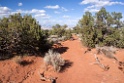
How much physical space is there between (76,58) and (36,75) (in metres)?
5.11

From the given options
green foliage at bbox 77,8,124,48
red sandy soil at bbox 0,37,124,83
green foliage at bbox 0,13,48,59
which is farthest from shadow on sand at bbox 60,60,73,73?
green foliage at bbox 77,8,124,48

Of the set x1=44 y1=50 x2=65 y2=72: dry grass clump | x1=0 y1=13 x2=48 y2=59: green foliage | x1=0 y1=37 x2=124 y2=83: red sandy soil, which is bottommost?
x1=0 y1=37 x2=124 y2=83: red sandy soil

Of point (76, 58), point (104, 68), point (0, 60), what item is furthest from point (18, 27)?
point (104, 68)

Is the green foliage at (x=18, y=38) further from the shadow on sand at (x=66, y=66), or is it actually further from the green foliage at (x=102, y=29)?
the green foliage at (x=102, y=29)

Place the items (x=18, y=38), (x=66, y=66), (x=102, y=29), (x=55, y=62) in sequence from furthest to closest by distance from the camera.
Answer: (x=102, y=29), (x=18, y=38), (x=66, y=66), (x=55, y=62)

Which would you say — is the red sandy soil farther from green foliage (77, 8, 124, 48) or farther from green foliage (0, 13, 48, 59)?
green foliage (77, 8, 124, 48)

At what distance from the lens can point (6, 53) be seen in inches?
527

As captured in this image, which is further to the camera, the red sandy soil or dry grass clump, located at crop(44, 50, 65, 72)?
dry grass clump, located at crop(44, 50, 65, 72)

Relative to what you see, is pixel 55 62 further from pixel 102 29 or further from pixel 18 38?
pixel 102 29

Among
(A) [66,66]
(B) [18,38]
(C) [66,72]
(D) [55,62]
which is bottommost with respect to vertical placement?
(C) [66,72]

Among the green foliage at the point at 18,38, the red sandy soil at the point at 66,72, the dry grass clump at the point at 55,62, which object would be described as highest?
the green foliage at the point at 18,38

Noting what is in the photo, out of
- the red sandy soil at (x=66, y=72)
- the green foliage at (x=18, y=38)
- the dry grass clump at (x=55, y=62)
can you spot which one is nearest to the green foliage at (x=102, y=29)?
the red sandy soil at (x=66, y=72)

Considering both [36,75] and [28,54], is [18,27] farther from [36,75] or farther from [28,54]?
[36,75]

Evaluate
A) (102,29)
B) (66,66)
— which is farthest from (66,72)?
(102,29)
